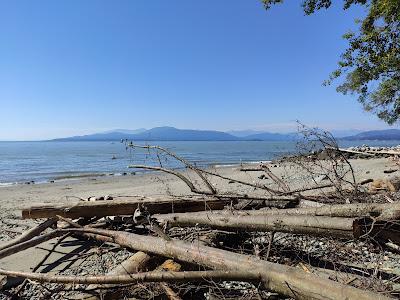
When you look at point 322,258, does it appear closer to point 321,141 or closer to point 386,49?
point 321,141

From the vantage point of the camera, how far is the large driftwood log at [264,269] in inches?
98.3

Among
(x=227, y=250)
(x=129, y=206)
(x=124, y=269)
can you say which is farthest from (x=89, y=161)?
(x=124, y=269)

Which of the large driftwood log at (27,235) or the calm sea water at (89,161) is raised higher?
the large driftwood log at (27,235)

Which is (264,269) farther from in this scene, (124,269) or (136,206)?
(136,206)

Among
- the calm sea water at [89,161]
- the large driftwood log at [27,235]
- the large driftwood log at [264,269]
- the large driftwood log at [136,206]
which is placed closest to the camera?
the large driftwood log at [264,269]

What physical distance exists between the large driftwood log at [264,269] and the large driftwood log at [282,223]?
77cm

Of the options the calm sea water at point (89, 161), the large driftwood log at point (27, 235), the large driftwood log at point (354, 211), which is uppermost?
the large driftwood log at point (354, 211)

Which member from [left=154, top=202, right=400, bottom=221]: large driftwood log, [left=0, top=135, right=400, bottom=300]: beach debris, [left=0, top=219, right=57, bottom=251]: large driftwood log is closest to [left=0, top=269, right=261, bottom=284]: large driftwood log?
[left=0, top=135, right=400, bottom=300]: beach debris

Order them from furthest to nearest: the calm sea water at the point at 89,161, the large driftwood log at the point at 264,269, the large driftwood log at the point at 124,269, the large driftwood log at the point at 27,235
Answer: the calm sea water at the point at 89,161 → the large driftwood log at the point at 27,235 → the large driftwood log at the point at 124,269 → the large driftwood log at the point at 264,269

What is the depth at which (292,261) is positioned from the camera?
4.43m

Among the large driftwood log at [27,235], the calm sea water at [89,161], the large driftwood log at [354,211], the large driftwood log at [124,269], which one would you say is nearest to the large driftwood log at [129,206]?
the large driftwood log at [27,235]

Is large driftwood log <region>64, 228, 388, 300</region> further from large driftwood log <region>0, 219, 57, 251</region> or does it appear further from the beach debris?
large driftwood log <region>0, 219, 57, 251</region>

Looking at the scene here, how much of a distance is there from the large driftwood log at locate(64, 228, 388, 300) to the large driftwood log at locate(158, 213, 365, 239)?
77 cm

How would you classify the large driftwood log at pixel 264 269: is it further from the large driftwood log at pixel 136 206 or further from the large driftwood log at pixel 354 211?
the large driftwood log at pixel 136 206
